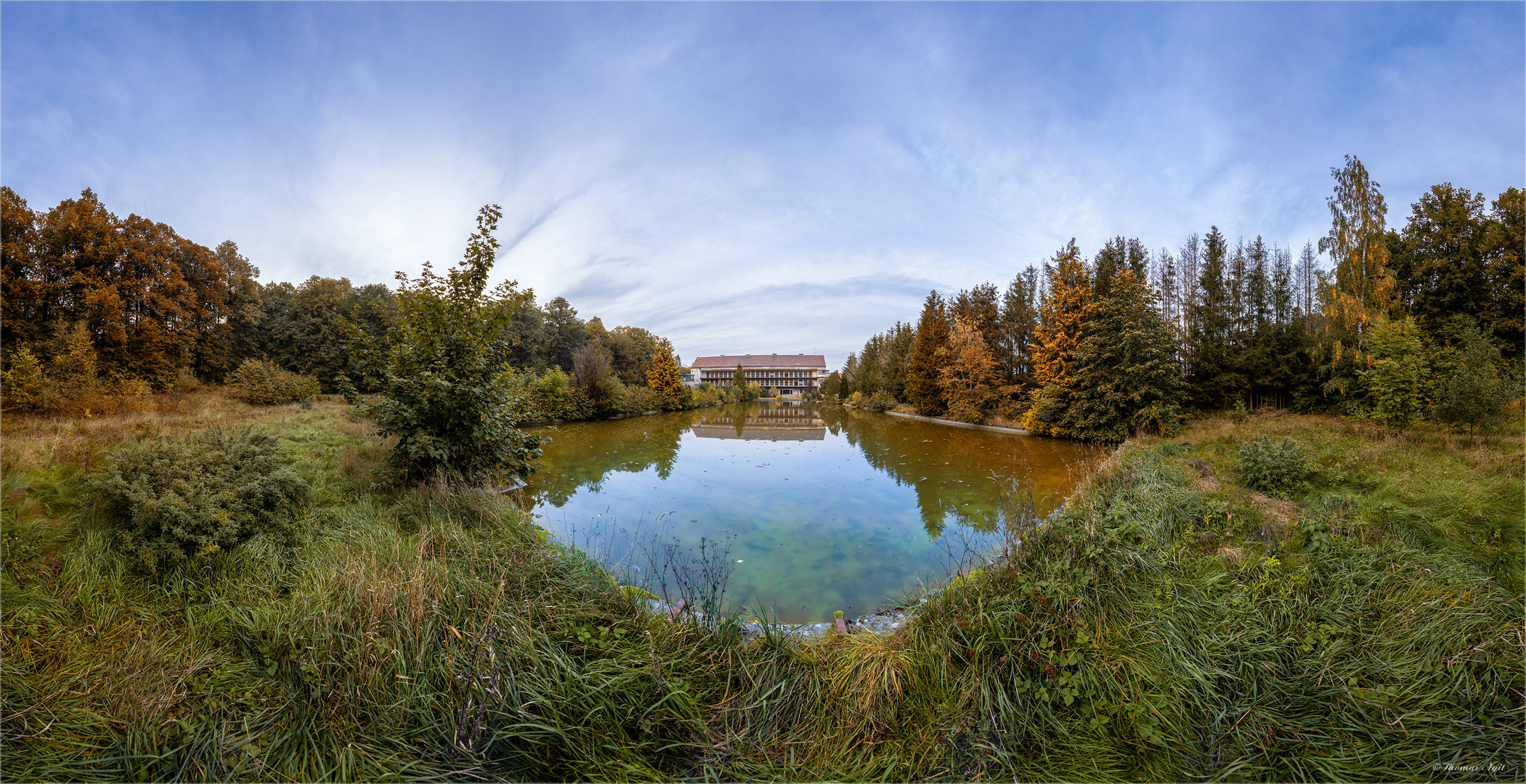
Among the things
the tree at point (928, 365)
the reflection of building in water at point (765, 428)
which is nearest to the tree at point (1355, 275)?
the tree at point (928, 365)

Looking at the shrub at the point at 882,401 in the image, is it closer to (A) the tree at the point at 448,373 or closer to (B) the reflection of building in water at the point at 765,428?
(B) the reflection of building in water at the point at 765,428

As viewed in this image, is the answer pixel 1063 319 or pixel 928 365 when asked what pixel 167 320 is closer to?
pixel 928 365

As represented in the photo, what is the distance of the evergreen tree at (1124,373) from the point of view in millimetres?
13820

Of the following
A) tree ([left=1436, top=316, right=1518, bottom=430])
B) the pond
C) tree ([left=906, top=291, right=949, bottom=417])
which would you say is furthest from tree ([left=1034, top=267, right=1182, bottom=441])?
tree ([left=906, top=291, right=949, bottom=417])

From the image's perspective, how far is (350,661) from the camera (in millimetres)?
2281

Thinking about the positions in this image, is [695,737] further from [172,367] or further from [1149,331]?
[172,367]

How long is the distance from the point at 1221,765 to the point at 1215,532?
10.1ft

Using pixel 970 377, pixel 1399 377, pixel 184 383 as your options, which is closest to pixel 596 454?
pixel 184 383

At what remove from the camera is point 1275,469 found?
5.73 meters

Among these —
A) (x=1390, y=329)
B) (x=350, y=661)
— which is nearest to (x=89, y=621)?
(x=350, y=661)

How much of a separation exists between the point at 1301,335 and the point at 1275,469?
54.9 ft

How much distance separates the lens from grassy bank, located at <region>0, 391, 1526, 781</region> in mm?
2010

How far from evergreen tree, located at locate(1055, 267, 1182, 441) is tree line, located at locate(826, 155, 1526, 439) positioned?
5 cm

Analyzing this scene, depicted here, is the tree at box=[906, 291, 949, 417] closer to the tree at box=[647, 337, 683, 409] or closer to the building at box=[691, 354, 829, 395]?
the tree at box=[647, 337, 683, 409]
